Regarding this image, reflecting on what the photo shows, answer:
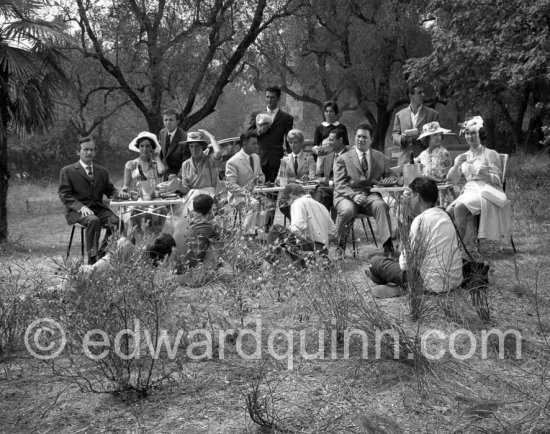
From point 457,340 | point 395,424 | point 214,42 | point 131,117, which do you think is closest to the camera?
point 395,424

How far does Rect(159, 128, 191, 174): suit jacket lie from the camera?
8633 mm

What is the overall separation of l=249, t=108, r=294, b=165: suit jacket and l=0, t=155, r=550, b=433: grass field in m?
4.04

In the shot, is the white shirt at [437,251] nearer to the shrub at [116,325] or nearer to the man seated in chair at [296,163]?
the shrub at [116,325]

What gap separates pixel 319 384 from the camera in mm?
3682

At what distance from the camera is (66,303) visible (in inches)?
145

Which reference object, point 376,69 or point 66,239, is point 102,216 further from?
point 376,69

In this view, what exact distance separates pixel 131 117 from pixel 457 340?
3819 cm

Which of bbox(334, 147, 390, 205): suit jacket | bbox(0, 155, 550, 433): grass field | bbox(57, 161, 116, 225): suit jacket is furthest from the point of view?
bbox(57, 161, 116, 225): suit jacket

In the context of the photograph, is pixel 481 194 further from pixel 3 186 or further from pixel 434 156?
pixel 3 186

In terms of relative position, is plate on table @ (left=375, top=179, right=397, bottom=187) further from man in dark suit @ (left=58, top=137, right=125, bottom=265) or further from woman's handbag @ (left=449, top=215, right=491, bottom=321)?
man in dark suit @ (left=58, top=137, right=125, bottom=265)

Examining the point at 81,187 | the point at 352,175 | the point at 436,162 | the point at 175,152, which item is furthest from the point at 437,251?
the point at 81,187

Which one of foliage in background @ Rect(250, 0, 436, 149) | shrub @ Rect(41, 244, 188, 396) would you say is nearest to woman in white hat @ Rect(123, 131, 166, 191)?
shrub @ Rect(41, 244, 188, 396)

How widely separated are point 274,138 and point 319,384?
5.51m

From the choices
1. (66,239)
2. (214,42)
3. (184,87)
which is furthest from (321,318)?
(184,87)
